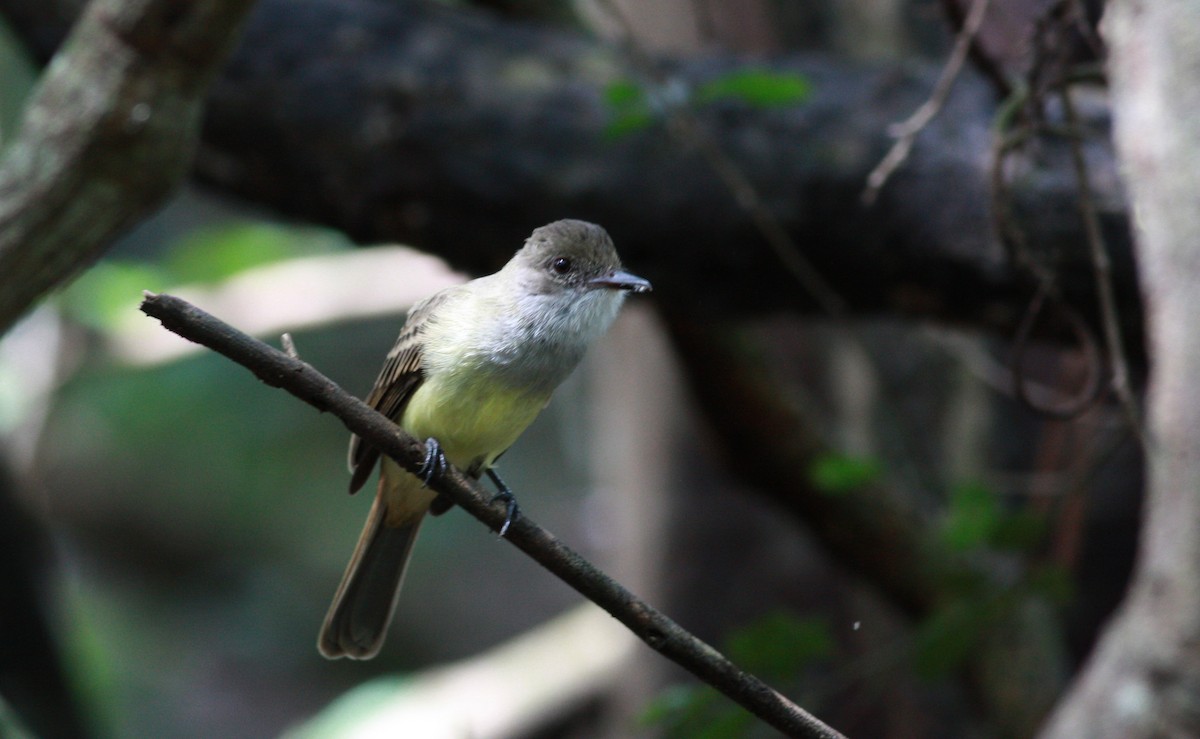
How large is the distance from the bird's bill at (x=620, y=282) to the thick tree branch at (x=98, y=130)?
1.32 meters

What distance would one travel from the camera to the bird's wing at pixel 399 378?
286 cm

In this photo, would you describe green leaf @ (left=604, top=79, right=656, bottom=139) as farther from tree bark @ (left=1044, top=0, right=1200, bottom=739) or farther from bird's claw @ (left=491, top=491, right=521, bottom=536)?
bird's claw @ (left=491, top=491, right=521, bottom=536)

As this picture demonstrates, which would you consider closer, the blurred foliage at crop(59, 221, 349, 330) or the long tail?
the long tail

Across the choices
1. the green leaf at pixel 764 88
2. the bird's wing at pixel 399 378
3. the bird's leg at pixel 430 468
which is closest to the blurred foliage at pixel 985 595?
the green leaf at pixel 764 88

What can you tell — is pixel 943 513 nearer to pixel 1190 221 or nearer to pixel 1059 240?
pixel 1059 240

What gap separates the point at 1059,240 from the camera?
4160 millimetres

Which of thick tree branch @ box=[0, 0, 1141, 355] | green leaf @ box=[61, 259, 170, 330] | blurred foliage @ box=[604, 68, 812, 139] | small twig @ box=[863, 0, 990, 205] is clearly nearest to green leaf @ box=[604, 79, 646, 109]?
blurred foliage @ box=[604, 68, 812, 139]

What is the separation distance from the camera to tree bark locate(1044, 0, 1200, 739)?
9.23 ft

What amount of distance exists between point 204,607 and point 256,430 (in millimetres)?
1675

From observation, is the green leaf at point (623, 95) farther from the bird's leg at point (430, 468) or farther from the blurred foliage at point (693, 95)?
the bird's leg at point (430, 468)

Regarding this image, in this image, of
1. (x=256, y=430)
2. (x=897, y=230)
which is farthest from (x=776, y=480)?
(x=256, y=430)

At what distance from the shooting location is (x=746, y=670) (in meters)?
3.89

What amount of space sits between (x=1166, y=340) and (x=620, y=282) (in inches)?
53.2

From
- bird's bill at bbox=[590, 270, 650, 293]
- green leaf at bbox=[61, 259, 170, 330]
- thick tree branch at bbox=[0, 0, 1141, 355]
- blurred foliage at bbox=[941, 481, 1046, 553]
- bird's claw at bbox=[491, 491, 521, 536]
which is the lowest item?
green leaf at bbox=[61, 259, 170, 330]
